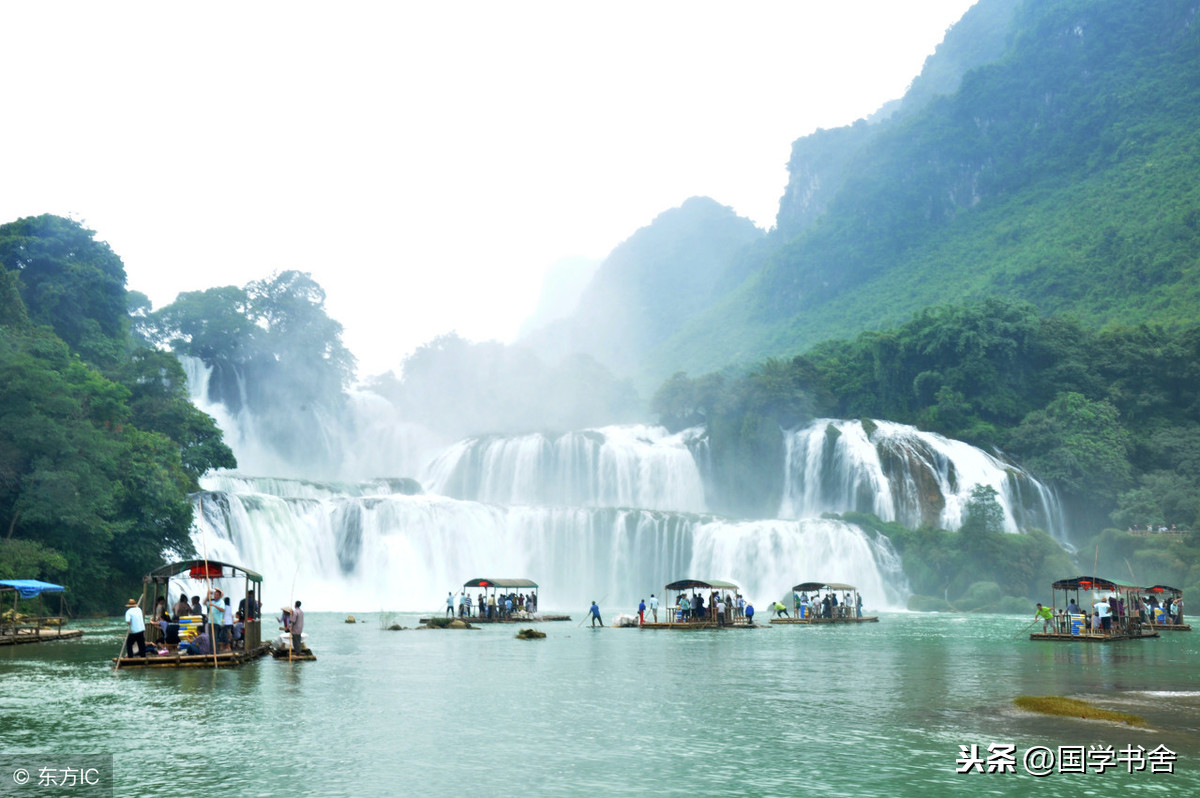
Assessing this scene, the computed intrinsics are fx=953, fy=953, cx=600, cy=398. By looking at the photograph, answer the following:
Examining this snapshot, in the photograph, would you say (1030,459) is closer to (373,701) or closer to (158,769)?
(373,701)

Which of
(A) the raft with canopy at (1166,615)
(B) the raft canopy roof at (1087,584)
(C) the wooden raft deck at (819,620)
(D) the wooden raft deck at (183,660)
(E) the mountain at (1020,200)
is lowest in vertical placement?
(C) the wooden raft deck at (819,620)

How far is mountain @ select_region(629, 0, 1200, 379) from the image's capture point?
8188 cm

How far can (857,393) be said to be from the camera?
71812 millimetres

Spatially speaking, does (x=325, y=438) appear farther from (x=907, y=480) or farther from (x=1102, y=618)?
(x=1102, y=618)

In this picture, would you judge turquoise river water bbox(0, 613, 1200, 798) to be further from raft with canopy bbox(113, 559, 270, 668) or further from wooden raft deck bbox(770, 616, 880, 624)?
wooden raft deck bbox(770, 616, 880, 624)

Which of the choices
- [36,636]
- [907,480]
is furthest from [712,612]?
[907,480]

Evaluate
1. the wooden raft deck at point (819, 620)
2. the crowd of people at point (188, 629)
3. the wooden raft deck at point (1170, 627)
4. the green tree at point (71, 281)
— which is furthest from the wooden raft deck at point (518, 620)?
the green tree at point (71, 281)

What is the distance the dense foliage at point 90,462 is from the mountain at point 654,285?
103390mm

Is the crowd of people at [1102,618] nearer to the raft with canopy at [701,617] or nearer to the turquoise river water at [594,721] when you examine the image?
the turquoise river water at [594,721]

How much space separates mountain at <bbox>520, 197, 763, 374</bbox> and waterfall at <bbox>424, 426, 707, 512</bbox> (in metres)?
80.1

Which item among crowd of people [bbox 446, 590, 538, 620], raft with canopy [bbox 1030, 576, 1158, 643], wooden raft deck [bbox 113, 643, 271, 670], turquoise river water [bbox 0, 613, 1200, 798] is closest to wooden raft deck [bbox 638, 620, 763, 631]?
crowd of people [bbox 446, 590, 538, 620]

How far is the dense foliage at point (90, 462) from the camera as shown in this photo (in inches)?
1213

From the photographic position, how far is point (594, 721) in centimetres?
1247

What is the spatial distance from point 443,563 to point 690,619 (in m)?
17.0
